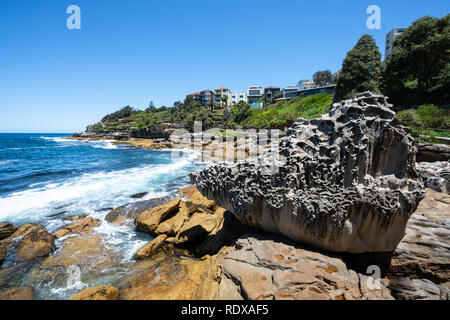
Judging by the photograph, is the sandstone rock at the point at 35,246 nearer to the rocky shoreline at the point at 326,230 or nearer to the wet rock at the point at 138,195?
the rocky shoreline at the point at 326,230

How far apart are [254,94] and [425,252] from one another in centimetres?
9340

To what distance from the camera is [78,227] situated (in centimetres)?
909

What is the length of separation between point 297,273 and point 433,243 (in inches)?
146

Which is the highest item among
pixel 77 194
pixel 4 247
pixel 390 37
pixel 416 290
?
pixel 390 37

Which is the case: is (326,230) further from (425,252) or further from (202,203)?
(202,203)

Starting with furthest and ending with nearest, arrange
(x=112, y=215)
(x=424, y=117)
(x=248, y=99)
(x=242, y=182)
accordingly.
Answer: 1. (x=248, y=99)
2. (x=424, y=117)
3. (x=112, y=215)
4. (x=242, y=182)

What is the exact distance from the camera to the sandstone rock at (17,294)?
213 inches

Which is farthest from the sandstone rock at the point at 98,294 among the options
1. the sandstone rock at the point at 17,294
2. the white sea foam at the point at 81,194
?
the white sea foam at the point at 81,194

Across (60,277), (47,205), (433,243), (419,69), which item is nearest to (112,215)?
(60,277)

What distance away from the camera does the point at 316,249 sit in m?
4.68

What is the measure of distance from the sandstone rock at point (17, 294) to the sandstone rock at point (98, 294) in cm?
219

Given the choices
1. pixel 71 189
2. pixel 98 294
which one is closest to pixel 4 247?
pixel 98 294

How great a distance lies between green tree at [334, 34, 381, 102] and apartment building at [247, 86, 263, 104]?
60675 mm
